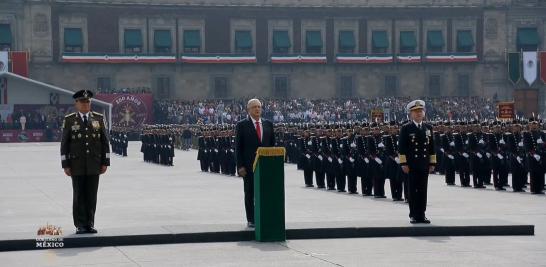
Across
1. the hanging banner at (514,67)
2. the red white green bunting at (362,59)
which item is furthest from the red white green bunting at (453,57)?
the red white green bunting at (362,59)

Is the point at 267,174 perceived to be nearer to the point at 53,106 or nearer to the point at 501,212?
the point at 501,212

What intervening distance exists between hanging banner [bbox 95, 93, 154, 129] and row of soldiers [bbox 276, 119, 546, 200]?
40915 millimetres

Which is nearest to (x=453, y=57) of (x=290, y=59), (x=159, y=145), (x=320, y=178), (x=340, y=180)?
(x=290, y=59)

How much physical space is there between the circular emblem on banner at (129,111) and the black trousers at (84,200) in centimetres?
5187

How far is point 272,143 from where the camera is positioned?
14477mm

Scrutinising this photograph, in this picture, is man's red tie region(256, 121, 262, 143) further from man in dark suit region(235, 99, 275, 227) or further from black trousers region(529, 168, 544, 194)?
black trousers region(529, 168, 544, 194)

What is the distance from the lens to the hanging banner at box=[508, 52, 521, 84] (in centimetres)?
7650

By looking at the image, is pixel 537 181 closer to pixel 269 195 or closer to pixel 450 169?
pixel 450 169

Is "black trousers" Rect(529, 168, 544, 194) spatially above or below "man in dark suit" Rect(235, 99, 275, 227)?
below

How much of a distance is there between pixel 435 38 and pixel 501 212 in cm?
6130

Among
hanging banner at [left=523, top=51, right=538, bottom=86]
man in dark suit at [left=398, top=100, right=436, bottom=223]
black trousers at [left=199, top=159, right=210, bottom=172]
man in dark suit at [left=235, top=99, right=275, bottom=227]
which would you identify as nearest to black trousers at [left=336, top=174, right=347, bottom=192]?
man in dark suit at [left=398, top=100, right=436, bottom=223]

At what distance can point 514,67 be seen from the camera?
76.6 metres

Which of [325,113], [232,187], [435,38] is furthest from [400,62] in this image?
[232,187]

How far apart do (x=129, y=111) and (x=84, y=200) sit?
5299cm
